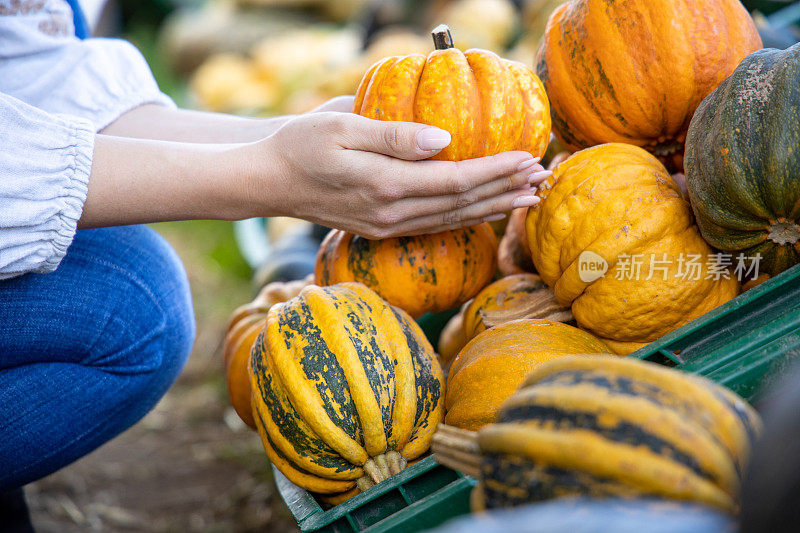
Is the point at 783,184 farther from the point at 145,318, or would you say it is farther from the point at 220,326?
the point at 220,326

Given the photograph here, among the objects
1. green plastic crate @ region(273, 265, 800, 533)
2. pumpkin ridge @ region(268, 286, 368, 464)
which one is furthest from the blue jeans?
green plastic crate @ region(273, 265, 800, 533)

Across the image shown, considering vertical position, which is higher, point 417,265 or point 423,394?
point 417,265

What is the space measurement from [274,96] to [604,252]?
5.61 meters

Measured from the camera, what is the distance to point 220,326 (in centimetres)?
425

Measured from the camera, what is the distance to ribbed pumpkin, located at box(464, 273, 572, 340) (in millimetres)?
1740

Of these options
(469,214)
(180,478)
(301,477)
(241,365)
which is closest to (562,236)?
(469,214)

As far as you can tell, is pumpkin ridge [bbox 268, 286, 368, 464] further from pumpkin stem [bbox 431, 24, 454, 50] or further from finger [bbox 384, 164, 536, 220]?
pumpkin stem [bbox 431, 24, 454, 50]

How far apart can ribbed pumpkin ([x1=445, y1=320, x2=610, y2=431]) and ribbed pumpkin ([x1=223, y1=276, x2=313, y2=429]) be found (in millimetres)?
604

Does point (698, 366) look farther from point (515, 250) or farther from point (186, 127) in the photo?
point (186, 127)

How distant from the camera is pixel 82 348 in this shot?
181 cm

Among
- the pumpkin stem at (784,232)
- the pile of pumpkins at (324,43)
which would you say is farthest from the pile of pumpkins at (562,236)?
the pile of pumpkins at (324,43)

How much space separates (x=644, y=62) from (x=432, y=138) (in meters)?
0.62

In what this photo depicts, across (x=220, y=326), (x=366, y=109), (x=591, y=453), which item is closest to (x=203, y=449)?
(x=220, y=326)

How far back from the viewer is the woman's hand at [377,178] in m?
1.50
